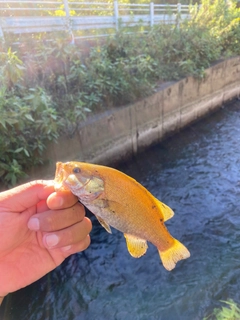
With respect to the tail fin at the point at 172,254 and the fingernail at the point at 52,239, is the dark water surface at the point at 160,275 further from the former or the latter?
the fingernail at the point at 52,239

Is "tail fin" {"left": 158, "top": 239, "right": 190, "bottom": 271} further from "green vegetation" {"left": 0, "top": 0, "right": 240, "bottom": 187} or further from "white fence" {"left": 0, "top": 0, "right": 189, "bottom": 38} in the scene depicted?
"white fence" {"left": 0, "top": 0, "right": 189, "bottom": 38}

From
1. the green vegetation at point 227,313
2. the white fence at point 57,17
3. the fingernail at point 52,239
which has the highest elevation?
the white fence at point 57,17

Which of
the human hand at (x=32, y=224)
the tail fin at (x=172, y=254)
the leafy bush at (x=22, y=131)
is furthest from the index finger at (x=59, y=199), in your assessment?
the leafy bush at (x=22, y=131)

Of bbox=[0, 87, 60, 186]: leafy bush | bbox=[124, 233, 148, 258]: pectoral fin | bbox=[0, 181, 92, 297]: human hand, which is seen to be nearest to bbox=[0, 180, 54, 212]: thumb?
bbox=[0, 181, 92, 297]: human hand

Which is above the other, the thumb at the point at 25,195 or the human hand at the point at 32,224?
the thumb at the point at 25,195

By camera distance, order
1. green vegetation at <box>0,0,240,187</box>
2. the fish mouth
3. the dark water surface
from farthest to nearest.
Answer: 1. green vegetation at <box>0,0,240,187</box>
2. the dark water surface
3. the fish mouth

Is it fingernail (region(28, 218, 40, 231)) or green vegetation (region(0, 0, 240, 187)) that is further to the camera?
green vegetation (region(0, 0, 240, 187))

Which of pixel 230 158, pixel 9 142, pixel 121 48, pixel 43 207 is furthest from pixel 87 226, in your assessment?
pixel 121 48
